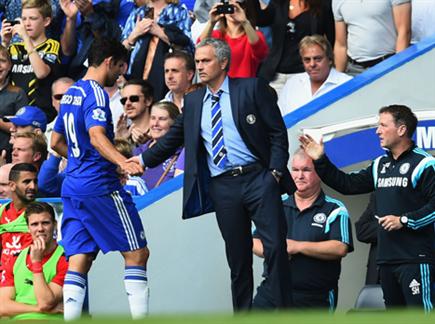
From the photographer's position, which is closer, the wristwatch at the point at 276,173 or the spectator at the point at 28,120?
the wristwatch at the point at 276,173

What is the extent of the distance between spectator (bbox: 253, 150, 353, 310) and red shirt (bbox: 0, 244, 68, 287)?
1.46 metres

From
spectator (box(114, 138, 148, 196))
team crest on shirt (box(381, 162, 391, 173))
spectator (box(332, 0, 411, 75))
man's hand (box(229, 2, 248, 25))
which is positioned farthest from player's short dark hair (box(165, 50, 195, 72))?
team crest on shirt (box(381, 162, 391, 173))

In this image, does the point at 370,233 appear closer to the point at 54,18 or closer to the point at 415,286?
the point at 415,286

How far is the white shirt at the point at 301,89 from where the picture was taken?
998 cm

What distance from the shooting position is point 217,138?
7.41 meters

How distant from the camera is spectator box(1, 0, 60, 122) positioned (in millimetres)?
12156

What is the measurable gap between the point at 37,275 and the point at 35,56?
4.65 metres

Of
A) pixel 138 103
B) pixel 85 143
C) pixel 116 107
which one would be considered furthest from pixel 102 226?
pixel 116 107

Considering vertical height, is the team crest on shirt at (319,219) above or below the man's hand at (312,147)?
below

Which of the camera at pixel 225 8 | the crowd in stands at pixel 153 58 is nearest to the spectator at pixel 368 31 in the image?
the crowd in stands at pixel 153 58

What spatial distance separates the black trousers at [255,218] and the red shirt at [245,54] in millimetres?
3332

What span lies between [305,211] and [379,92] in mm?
1462

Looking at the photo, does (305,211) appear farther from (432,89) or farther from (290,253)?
(432,89)

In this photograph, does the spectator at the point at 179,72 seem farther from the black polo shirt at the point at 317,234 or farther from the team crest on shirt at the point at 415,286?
the team crest on shirt at the point at 415,286
